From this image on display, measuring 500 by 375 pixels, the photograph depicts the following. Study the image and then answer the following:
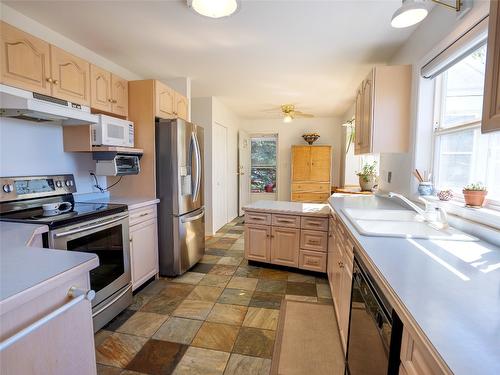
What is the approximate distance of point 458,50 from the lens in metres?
1.53

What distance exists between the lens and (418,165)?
2104mm

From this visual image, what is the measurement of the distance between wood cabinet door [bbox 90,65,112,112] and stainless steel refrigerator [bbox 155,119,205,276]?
1.66ft

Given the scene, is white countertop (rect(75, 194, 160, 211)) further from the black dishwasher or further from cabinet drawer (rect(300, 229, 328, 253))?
the black dishwasher

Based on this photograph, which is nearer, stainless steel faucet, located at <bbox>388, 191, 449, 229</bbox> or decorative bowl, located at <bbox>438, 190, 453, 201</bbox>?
stainless steel faucet, located at <bbox>388, 191, 449, 229</bbox>

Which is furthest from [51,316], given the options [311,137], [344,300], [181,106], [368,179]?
[311,137]

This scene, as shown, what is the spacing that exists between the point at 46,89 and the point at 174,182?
1.28 m

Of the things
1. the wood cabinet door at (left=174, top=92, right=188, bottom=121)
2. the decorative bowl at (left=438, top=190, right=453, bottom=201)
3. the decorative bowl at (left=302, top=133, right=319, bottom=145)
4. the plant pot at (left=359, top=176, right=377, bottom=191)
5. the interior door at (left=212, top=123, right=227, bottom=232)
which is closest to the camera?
the decorative bowl at (left=438, top=190, right=453, bottom=201)

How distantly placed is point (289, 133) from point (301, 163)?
98 cm

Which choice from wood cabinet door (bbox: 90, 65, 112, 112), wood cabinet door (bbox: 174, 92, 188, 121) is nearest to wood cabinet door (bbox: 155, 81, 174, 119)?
wood cabinet door (bbox: 174, 92, 188, 121)

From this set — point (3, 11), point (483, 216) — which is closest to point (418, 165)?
point (483, 216)

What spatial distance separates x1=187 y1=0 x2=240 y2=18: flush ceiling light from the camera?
154 centimetres

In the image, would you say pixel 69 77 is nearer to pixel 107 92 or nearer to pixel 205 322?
pixel 107 92

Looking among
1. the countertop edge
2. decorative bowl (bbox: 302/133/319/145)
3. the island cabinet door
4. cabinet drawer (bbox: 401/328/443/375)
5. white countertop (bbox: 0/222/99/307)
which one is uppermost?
decorative bowl (bbox: 302/133/319/145)

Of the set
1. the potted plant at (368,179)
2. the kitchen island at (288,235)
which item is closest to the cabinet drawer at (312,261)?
the kitchen island at (288,235)
